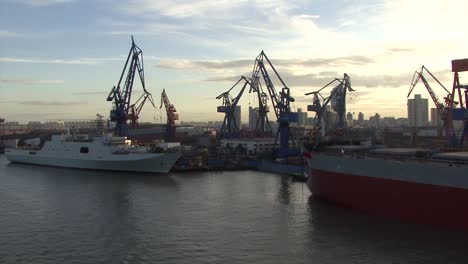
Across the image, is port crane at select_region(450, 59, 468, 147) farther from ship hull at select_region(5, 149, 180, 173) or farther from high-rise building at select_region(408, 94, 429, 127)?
high-rise building at select_region(408, 94, 429, 127)

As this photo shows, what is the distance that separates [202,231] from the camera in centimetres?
1395

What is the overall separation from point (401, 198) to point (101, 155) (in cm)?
2185

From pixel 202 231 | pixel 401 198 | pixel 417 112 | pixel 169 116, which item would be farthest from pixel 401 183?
pixel 417 112

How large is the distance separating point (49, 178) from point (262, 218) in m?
16.7

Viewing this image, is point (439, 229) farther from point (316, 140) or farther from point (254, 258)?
point (316, 140)

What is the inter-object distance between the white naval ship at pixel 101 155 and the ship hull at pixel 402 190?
44.8ft

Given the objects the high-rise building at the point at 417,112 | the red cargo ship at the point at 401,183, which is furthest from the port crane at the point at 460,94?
the high-rise building at the point at 417,112

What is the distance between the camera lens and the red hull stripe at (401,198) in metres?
13.6

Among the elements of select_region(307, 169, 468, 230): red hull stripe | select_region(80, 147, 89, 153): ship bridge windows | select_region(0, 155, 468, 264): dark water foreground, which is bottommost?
select_region(0, 155, 468, 264): dark water foreground

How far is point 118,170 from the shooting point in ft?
103

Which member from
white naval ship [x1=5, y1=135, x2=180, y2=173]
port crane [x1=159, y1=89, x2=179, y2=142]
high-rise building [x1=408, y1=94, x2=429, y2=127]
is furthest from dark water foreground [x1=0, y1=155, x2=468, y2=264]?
high-rise building [x1=408, y1=94, x2=429, y2=127]

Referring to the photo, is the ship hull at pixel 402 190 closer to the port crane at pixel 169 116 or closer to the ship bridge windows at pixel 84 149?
the ship bridge windows at pixel 84 149

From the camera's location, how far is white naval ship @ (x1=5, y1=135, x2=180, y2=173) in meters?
30.0

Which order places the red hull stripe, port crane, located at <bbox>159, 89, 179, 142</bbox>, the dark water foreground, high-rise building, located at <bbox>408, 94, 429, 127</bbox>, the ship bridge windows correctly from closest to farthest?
the dark water foreground, the red hull stripe, the ship bridge windows, port crane, located at <bbox>159, 89, 179, 142</bbox>, high-rise building, located at <bbox>408, 94, 429, 127</bbox>
